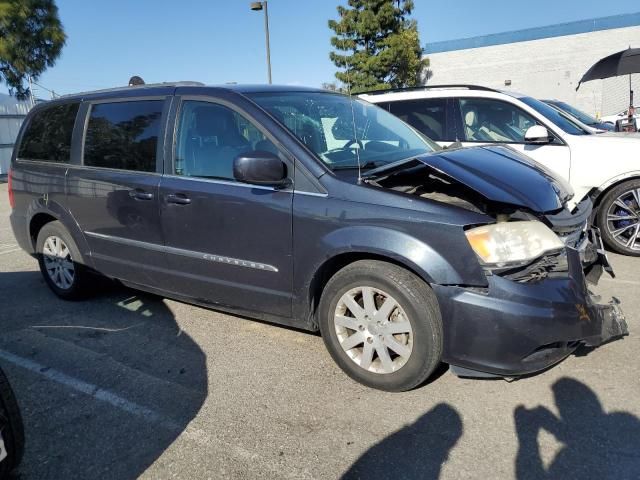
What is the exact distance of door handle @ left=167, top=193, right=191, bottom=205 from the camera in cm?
348

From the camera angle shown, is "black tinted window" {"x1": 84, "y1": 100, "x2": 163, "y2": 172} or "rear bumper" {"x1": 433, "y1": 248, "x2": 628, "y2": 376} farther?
"black tinted window" {"x1": 84, "y1": 100, "x2": 163, "y2": 172}

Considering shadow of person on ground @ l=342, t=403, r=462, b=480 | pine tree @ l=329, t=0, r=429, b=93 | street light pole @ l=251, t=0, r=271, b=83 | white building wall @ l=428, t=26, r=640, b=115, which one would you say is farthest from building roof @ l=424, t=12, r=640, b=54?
shadow of person on ground @ l=342, t=403, r=462, b=480

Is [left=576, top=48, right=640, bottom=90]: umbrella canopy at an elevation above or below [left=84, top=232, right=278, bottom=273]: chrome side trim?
above

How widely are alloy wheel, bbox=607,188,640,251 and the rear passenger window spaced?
1.99 metres

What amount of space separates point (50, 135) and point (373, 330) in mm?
3601

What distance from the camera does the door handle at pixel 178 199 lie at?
3.48 meters

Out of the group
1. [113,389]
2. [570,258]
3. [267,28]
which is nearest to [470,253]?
[570,258]

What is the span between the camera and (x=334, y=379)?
122 inches

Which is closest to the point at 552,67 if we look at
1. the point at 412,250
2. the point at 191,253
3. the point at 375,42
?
the point at 375,42

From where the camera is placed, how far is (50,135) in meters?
4.61

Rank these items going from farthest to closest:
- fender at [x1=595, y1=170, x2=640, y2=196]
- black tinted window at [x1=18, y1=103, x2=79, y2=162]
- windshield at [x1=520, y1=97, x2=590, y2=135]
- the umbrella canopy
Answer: the umbrella canopy < windshield at [x1=520, y1=97, x2=590, y2=135] < fender at [x1=595, y1=170, x2=640, y2=196] < black tinted window at [x1=18, y1=103, x2=79, y2=162]

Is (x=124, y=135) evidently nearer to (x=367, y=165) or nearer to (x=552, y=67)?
(x=367, y=165)

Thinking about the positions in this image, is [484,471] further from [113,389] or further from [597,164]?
[597,164]

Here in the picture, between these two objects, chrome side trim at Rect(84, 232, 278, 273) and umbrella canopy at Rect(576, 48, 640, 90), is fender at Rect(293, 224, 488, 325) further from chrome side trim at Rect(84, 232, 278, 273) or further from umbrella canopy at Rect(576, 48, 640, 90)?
umbrella canopy at Rect(576, 48, 640, 90)
